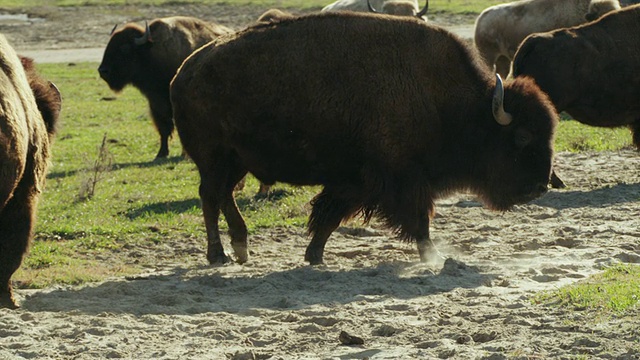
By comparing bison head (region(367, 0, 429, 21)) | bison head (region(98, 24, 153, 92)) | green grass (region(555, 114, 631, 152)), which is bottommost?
green grass (region(555, 114, 631, 152))

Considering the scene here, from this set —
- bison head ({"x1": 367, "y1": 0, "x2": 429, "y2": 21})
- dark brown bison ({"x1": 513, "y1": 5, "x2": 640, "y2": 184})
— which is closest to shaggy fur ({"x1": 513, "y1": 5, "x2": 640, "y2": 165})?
dark brown bison ({"x1": 513, "y1": 5, "x2": 640, "y2": 184})

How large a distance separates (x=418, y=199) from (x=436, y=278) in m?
0.94

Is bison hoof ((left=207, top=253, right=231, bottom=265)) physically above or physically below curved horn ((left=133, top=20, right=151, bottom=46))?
below

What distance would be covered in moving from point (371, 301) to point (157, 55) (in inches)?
399

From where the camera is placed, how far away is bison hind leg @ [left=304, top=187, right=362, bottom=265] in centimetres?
870

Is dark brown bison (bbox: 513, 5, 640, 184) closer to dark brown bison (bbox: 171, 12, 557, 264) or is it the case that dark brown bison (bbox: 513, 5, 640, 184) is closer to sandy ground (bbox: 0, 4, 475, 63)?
dark brown bison (bbox: 171, 12, 557, 264)

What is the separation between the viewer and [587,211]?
1045cm

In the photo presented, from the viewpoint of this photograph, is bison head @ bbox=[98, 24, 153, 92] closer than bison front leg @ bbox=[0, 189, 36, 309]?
No

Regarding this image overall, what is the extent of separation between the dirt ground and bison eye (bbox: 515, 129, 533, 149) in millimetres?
886

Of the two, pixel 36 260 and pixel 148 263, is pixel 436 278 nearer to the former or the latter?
pixel 148 263

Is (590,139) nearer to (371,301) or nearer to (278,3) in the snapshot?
(371,301)

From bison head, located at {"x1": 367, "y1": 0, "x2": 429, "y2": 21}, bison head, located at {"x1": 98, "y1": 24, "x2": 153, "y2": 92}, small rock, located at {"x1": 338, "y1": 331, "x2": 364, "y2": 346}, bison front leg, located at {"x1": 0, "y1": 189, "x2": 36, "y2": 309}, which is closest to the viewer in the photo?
small rock, located at {"x1": 338, "y1": 331, "x2": 364, "y2": 346}

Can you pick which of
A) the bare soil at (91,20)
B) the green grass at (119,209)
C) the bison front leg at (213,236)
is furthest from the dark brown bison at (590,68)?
the bare soil at (91,20)

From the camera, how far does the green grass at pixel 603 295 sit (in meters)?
6.31
